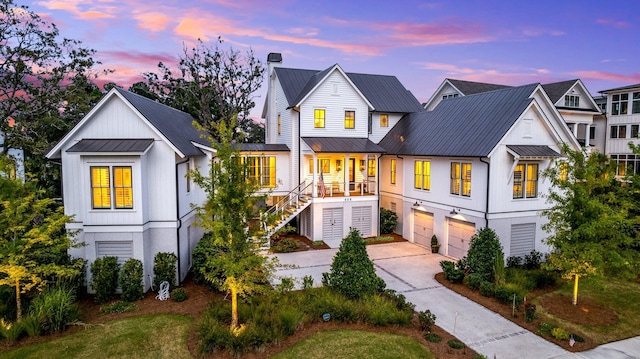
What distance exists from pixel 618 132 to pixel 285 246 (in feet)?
129

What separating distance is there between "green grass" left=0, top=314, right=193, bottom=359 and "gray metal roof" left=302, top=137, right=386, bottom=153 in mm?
13781

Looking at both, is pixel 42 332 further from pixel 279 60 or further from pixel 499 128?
pixel 279 60

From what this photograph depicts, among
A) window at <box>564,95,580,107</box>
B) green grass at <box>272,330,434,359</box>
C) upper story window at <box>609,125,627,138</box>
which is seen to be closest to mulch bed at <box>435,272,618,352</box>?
green grass at <box>272,330,434,359</box>

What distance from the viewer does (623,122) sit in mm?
40281

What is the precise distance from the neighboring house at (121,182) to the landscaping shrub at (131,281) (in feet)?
1.94

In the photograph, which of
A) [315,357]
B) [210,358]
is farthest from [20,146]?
[315,357]

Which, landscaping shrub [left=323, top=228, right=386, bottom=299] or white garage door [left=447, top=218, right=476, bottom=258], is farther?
white garage door [left=447, top=218, right=476, bottom=258]

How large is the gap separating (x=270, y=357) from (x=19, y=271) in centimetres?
812

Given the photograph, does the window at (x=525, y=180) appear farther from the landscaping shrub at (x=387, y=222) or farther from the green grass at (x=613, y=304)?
the landscaping shrub at (x=387, y=222)

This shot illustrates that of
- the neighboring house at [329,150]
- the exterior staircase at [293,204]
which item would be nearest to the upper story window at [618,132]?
the neighboring house at [329,150]

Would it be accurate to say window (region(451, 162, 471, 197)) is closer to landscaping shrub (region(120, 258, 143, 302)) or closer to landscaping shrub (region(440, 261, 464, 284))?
landscaping shrub (region(440, 261, 464, 284))

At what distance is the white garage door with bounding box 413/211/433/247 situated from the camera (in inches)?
912

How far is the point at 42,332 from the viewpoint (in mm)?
12156

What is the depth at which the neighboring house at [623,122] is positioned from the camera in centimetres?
3912
